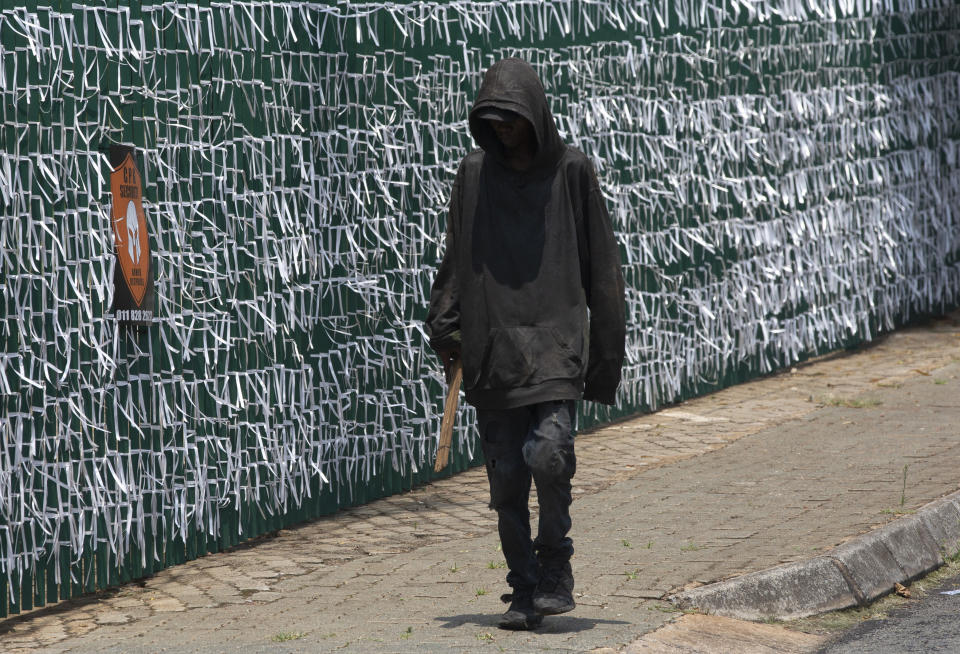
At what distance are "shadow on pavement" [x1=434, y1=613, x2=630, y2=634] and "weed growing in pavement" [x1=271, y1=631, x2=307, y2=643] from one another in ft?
1.79

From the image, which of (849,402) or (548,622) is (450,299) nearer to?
(548,622)

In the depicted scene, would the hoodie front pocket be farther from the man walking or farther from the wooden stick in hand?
the wooden stick in hand

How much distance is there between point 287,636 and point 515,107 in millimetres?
2175

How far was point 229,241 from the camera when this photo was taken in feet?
23.4

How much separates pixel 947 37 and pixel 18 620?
425 inches

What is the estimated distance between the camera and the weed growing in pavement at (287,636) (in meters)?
5.63

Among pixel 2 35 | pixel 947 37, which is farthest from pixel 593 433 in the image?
pixel 947 37

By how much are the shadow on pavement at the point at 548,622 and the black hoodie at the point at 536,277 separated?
0.86m

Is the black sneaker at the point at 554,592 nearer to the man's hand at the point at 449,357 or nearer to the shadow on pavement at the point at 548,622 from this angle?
the shadow on pavement at the point at 548,622

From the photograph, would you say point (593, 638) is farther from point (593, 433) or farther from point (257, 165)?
point (593, 433)

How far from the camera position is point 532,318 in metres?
5.50

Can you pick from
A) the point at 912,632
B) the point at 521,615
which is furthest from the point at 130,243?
the point at 912,632

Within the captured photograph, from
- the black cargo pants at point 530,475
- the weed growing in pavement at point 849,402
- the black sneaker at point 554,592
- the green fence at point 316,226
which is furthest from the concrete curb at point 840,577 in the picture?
the weed growing in pavement at point 849,402

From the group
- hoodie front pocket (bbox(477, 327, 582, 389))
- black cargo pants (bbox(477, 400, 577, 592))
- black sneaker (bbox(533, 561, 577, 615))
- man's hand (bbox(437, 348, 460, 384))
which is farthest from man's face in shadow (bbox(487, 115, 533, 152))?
black sneaker (bbox(533, 561, 577, 615))
